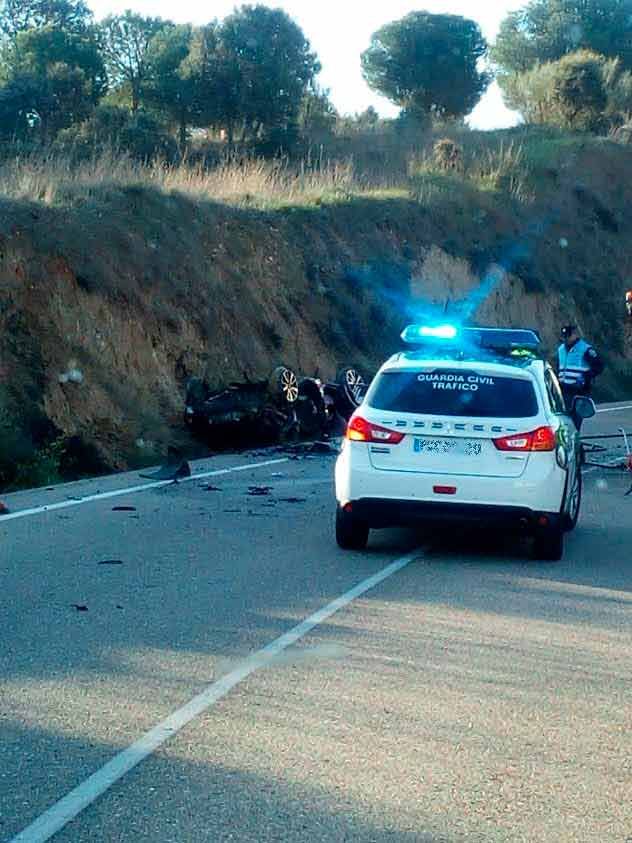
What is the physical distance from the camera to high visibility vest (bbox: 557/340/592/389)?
62.5 feet

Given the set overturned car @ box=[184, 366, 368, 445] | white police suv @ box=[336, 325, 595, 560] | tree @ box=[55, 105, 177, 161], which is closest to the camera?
white police suv @ box=[336, 325, 595, 560]

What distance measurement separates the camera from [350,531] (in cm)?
1189

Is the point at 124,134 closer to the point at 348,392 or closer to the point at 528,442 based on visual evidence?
the point at 348,392

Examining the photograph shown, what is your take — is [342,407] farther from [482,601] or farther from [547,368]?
[482,601]

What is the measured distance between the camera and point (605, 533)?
13.4 metres

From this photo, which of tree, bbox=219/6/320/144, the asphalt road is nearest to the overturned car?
the asphalt road

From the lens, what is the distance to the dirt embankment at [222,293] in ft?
66.3

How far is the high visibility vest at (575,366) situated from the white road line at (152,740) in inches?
393

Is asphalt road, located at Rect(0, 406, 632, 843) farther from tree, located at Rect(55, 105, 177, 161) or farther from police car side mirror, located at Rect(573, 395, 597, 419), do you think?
tree, located at Rect(55, 105, 177, 161)

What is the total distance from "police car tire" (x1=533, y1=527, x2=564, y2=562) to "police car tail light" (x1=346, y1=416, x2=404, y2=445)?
140 cm

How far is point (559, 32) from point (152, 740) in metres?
87.6

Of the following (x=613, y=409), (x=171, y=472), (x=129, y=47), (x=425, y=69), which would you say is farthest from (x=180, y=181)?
(x=425, y=69)

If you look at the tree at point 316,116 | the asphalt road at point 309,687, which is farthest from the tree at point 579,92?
the asphalt road at point 309,687

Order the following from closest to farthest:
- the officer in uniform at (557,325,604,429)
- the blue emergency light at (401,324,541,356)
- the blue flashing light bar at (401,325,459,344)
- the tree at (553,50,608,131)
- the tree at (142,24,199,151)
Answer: the blue emergency light at (401,324,541,356)
the blue flashing light bar at (401,325,459,344)
the officer in uniform at (557,325,604,429)
the tree at (142,24,199,151)
the tree at (553,50,608,131)
